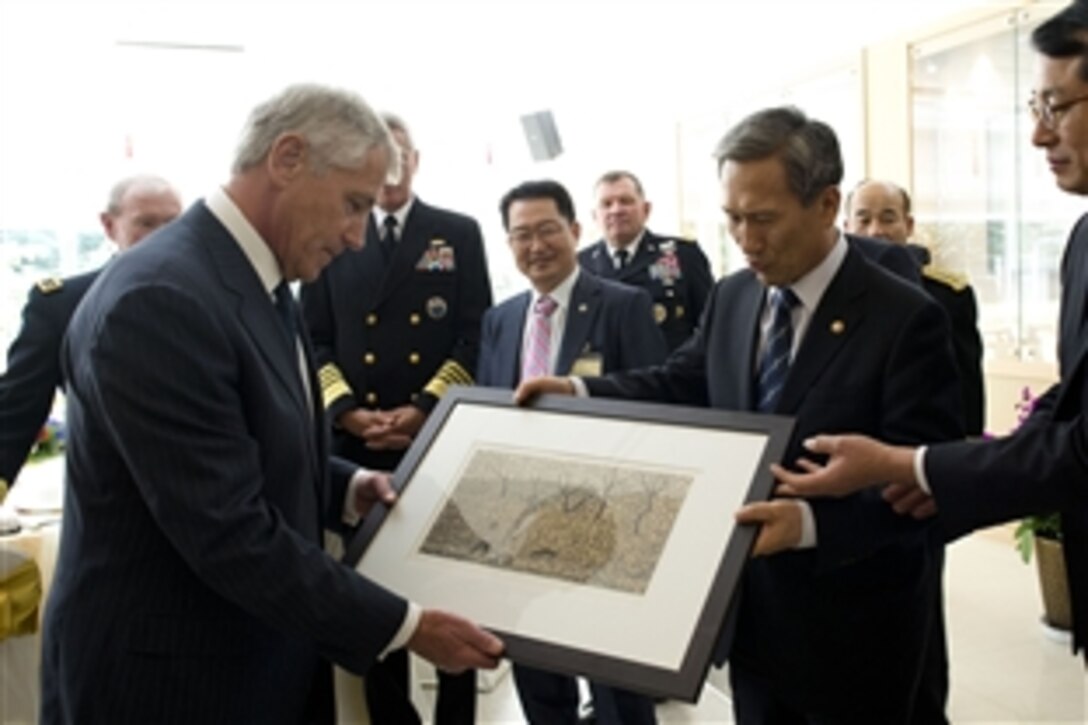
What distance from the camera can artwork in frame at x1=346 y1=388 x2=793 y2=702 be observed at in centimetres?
130

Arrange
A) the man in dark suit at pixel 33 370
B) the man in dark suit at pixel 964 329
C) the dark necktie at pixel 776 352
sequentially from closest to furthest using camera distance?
the dark necktie at pixel 776 352, the man in dark suit at pixel 33 370, the man in dark suit at pixel 964 329

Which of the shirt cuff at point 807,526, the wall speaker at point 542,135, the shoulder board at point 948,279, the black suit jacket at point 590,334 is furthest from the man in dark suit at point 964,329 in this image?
the wall speaker at point 542,135

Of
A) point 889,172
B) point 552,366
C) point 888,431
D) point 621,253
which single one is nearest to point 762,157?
point 888,431

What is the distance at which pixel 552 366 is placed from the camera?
2582 mm

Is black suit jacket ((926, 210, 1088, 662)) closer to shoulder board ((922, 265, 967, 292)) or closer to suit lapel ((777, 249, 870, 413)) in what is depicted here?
suit lapel ((777, 249, 870, 413))

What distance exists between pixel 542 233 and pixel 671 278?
1579mm

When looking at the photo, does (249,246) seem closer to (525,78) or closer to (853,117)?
(853,117)

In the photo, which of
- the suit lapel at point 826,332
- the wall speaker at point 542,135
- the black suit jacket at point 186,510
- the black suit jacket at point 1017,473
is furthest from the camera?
the wall speaker at point 542,135

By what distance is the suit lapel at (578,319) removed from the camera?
2553mm

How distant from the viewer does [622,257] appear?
4.32 m

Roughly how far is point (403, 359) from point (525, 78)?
21.3 feet

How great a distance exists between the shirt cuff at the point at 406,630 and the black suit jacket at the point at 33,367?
142 cm

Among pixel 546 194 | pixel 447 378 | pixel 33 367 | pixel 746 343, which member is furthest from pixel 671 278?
pixel 33 367

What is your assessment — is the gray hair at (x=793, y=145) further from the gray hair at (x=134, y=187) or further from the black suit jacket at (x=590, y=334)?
the gray hair at (x=134, y=187)
